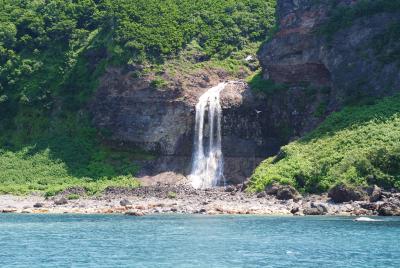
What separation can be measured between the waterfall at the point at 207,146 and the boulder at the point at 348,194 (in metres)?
22.4

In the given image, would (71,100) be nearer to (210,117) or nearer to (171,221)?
(210,117)

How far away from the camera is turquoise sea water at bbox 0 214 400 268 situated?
1578 inches

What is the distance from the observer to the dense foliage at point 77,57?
3580 inches

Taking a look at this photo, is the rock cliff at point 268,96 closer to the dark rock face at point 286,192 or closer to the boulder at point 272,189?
the boulder at point 272,189

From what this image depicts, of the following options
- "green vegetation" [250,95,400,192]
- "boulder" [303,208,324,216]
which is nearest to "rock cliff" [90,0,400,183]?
"green vegetation" [250,95,400,192]

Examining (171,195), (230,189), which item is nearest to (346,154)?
(230,189)

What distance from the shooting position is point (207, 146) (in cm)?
9019

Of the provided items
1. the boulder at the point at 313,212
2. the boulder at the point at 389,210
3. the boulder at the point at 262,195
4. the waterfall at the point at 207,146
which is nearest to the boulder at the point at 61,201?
the waterfall at the point at 207,146

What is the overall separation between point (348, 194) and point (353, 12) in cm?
3234

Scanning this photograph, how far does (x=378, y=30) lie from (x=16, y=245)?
55753 millimetres

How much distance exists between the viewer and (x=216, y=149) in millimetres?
90000

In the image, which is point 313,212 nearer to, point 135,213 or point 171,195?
point 135,213

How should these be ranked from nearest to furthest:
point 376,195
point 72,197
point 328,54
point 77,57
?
1. point 376,195
2. point 72,197
3. point 328,54
4. point 77,57

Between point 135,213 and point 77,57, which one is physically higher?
point 77,57
